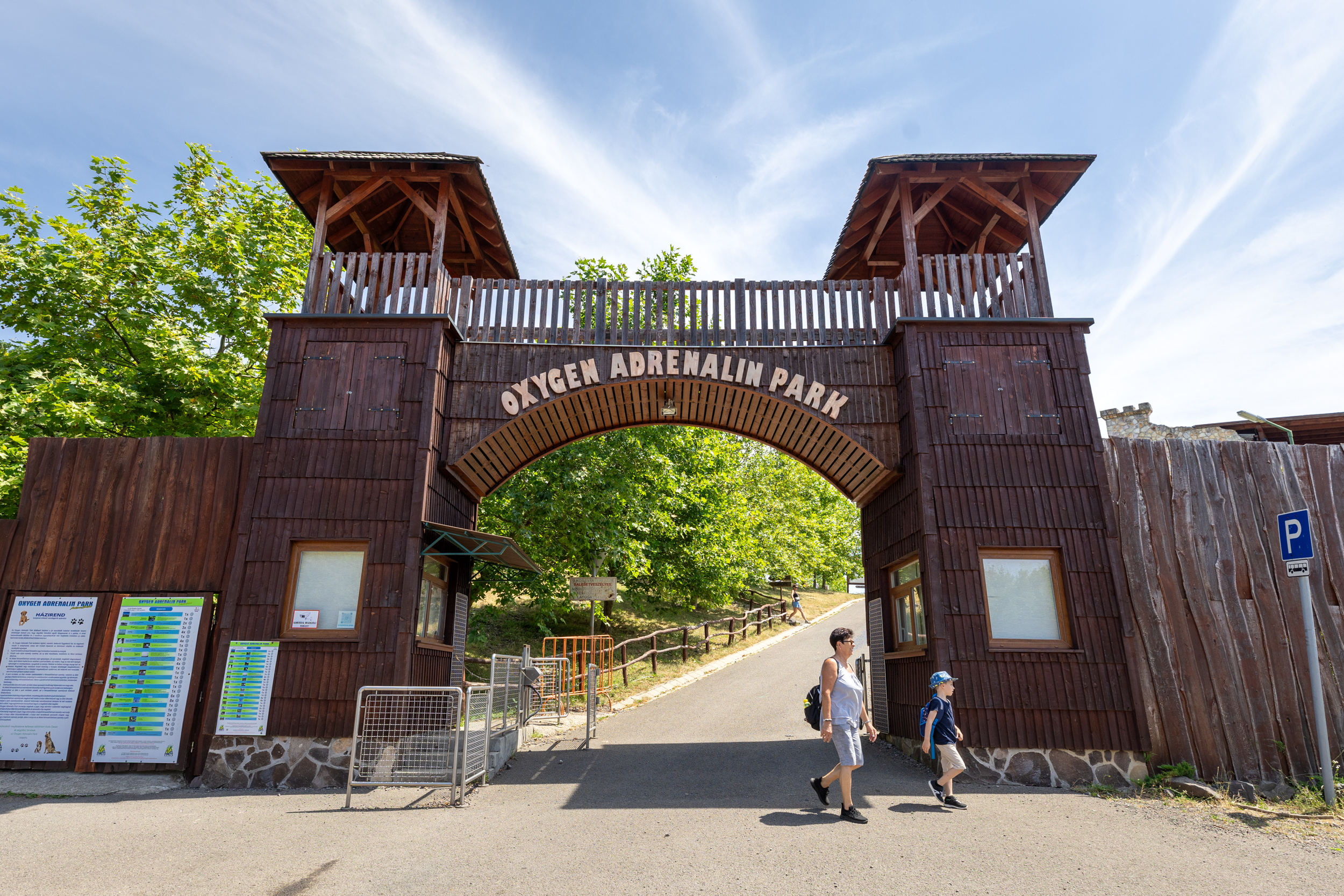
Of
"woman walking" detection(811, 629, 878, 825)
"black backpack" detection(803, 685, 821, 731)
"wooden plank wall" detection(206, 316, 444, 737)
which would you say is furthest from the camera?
"wooden plank wall" detection(206, 316, 444, 737)

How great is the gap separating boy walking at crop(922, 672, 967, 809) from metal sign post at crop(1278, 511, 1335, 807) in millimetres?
3407

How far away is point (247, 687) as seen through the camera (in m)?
8.60

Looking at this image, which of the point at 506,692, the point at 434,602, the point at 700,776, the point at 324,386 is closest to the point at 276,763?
the point at 434,602

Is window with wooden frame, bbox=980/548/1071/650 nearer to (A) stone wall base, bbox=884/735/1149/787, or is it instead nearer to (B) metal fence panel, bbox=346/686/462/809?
(A) stone wall base, bbox=884/735/1149/787

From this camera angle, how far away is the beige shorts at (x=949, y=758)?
7098mm

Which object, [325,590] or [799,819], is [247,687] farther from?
[799,819]

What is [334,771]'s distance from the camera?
836 cm

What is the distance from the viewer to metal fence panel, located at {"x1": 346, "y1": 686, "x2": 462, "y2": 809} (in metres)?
7.85

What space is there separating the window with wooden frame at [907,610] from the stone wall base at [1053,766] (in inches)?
54.4

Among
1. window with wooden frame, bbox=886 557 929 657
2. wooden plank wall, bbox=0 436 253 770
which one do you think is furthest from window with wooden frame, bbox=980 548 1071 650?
wooden plank wall, bbox=0 436 253 770

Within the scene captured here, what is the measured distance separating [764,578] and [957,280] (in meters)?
23.0

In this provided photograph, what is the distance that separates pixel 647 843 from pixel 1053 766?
5218mm

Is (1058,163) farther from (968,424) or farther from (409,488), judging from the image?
(409,488)

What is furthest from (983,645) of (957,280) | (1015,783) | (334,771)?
(334,771)
